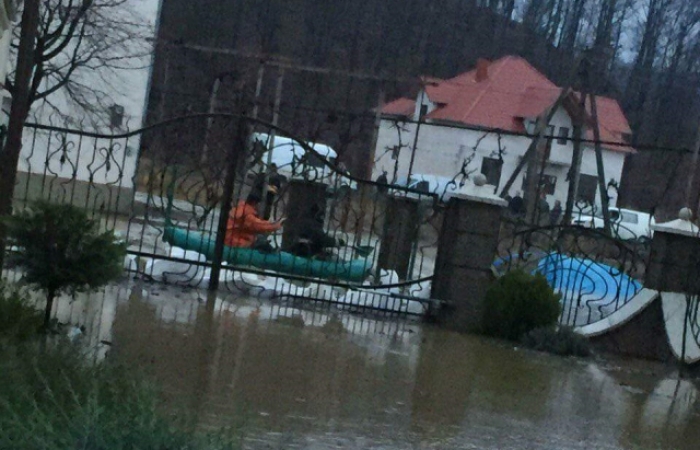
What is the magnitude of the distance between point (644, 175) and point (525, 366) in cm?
3234

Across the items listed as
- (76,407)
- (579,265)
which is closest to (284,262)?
(579,265)

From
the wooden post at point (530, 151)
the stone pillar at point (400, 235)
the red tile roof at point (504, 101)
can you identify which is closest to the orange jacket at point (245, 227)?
the stone pillar at point (400, 235)

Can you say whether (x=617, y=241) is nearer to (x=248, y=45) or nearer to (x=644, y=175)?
(x=644, y=175)

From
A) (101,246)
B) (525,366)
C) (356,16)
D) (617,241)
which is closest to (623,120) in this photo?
(356,16)

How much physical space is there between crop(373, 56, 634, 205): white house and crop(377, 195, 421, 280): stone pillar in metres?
15.0

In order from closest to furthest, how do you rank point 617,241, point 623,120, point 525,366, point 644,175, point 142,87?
point 525,366 < point 617,241 < point 142,87 < point 623,120 < point 644,175

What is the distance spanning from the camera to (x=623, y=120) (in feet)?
117

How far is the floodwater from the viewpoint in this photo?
283 inches

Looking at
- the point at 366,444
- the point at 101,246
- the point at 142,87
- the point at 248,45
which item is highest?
the point at 248,45

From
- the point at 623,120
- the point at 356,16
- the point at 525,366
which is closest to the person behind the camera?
the point at 525,366

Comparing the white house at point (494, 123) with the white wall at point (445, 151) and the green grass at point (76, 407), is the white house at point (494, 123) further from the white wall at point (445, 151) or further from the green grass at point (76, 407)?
the green grass at point (76, 407)

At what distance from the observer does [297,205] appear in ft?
49.9

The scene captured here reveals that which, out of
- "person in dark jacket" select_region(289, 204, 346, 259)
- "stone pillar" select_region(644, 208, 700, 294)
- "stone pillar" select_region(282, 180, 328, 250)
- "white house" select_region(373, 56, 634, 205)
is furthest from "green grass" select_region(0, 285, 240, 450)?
"white house" select_region(373, 56, 634, 205)

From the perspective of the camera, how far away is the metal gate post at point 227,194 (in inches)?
491
